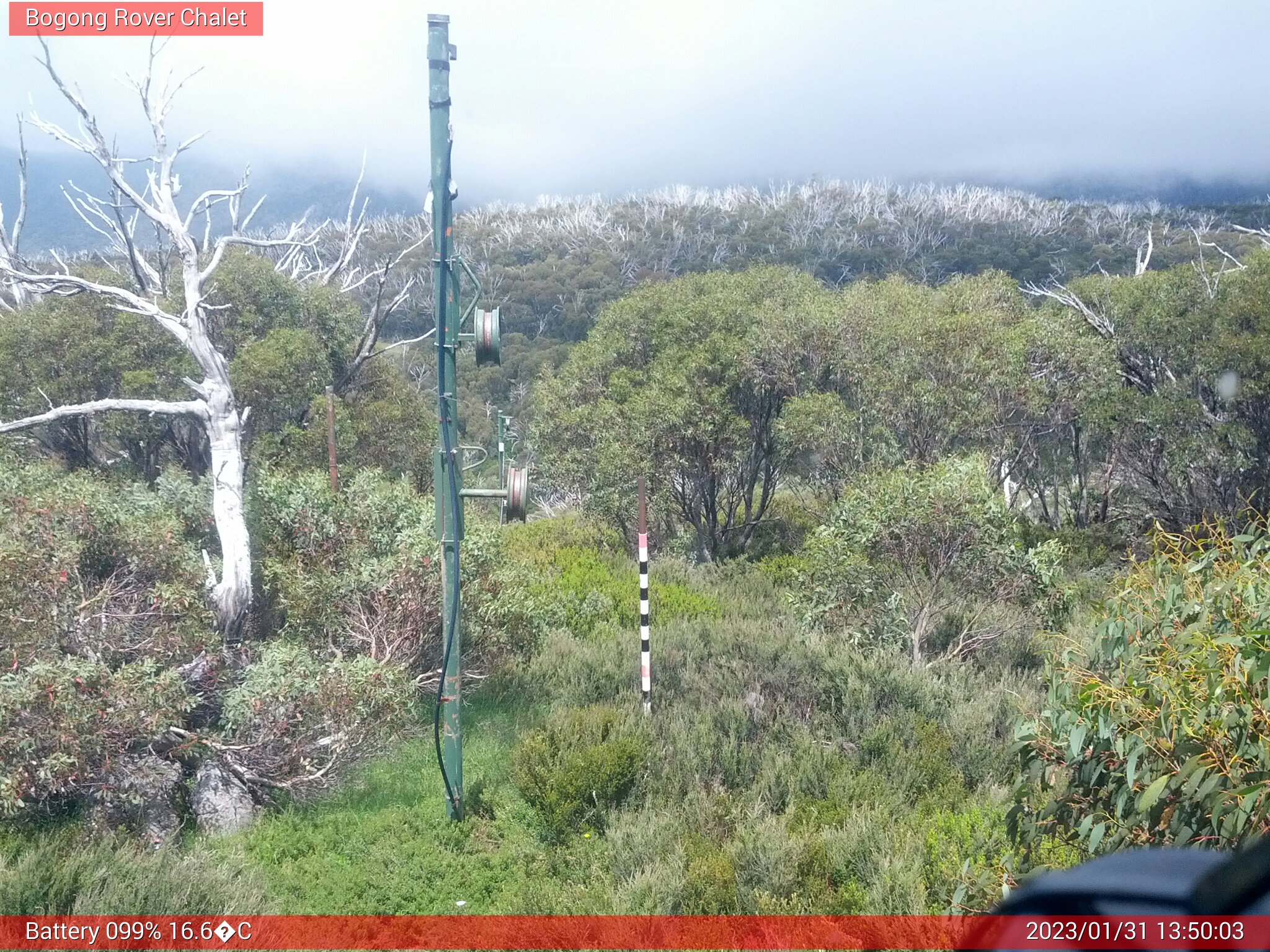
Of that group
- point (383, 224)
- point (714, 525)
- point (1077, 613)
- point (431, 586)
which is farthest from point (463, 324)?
point (383, 224)

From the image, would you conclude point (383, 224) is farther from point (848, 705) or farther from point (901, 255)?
point (848, 705)

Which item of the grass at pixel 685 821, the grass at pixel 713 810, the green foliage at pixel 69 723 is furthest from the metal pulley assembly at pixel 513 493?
the green foliage at pixel 69 723

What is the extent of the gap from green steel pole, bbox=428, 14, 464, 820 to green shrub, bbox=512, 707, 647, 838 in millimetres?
528

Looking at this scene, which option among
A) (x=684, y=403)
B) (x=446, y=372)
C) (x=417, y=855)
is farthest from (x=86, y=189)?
(x=417, y=855)

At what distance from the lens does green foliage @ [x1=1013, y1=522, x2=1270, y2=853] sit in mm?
2459

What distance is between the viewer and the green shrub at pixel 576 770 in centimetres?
593

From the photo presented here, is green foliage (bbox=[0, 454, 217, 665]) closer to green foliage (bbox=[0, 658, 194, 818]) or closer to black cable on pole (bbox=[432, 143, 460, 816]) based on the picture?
green foliage (bbox=[0, 658, 194, 818])

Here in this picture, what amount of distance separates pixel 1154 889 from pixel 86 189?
11834mm

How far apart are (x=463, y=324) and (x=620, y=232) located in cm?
5923

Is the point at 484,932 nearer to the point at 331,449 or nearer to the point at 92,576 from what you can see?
the point at 92,576

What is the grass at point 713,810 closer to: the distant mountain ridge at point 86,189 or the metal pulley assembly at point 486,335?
the metal pulley assembly at point 486,335

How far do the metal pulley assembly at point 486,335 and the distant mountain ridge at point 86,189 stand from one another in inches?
43.6

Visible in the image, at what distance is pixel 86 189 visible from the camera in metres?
10.1

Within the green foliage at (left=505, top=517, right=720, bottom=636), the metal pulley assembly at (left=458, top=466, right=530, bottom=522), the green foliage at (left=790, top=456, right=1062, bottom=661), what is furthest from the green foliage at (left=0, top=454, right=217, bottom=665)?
the green foliage at (left=790, top=456, right=1062, bottom=661)
